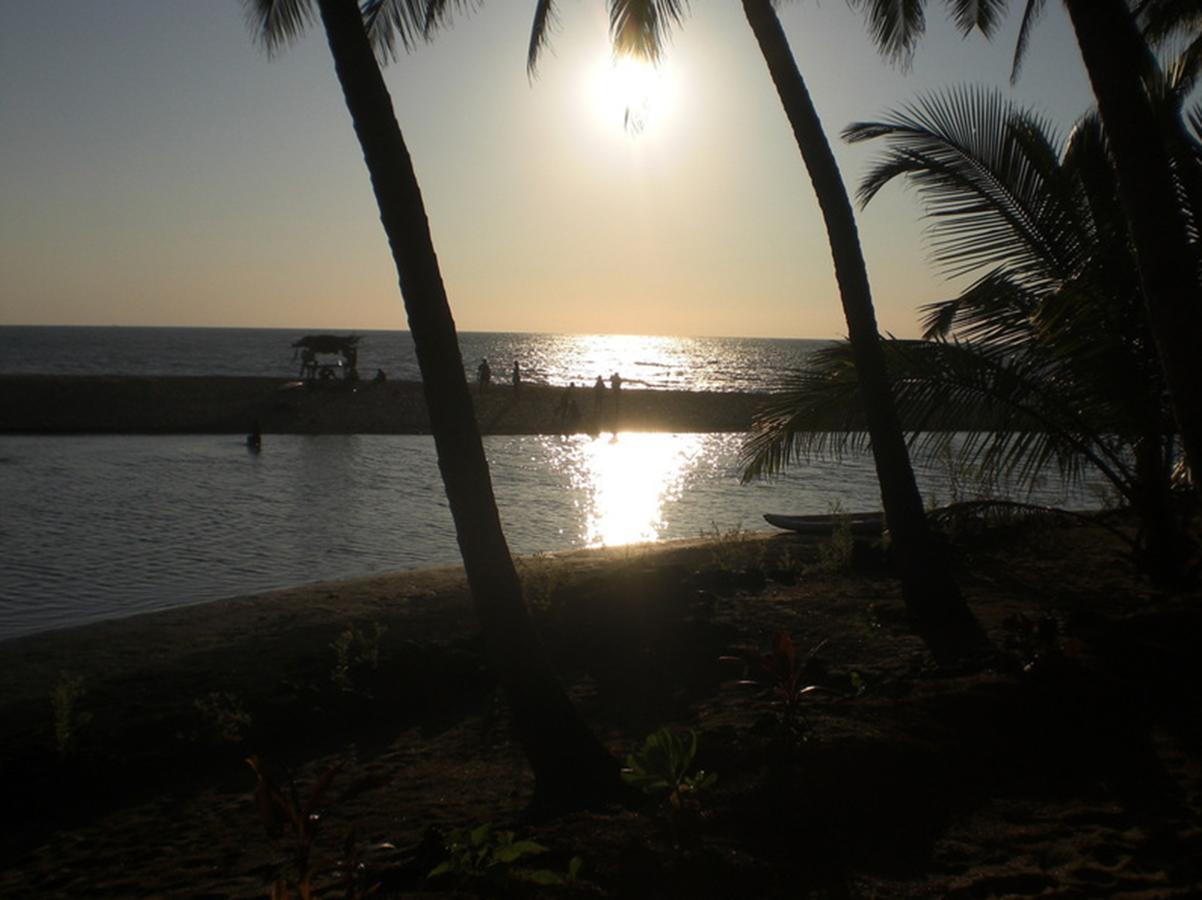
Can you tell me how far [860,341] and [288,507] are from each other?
49.6ft

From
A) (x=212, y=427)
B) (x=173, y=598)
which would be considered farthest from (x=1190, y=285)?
(x=212, y=427)

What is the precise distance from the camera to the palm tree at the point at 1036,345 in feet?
25.7

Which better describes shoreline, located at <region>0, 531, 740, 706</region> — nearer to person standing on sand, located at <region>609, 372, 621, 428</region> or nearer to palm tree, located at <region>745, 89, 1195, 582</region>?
palm tree, located at <region>745, 89, 1195, 582</region>

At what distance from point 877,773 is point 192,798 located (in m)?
3.95

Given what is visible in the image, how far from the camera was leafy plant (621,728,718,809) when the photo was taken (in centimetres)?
464

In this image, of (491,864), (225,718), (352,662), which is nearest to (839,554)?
(352,662)

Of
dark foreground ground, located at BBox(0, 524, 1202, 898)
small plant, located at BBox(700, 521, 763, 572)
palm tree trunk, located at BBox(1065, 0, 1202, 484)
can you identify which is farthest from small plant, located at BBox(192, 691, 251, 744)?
palm tree trunk, located at BBox(1065, 0, 1202, 484)

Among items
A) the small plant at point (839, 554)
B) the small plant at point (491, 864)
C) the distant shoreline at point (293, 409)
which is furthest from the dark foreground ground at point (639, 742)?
the distant shoreline at point (293, 409)

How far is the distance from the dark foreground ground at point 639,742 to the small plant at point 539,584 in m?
0.11

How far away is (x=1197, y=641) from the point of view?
5.98 meters

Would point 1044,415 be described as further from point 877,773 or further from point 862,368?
point 877,773

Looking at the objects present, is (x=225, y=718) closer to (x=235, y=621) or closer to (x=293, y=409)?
(x=235, y=621)

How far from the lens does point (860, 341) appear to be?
333 inches

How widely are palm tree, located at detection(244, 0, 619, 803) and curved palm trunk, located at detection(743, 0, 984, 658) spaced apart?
4218mm
